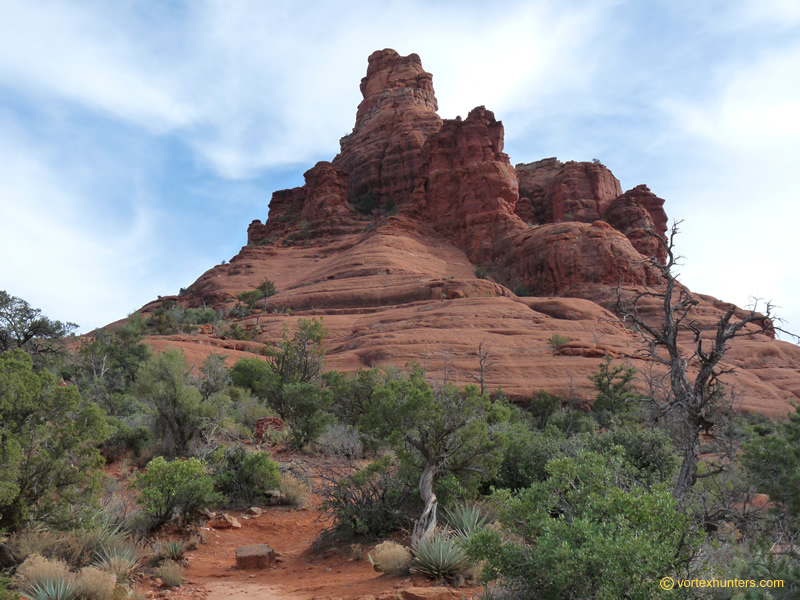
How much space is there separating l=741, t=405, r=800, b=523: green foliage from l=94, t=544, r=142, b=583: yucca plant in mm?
9345

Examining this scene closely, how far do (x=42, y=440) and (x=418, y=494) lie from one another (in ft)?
16.8

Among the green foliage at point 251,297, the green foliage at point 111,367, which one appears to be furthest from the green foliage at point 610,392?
the green foliage at point 251,297

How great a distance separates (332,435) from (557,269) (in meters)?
39.9

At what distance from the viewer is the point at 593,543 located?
3887mm

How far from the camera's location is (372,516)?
309 inches

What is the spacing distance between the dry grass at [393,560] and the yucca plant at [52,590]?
3259 millimetres

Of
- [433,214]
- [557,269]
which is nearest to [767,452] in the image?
[557,269]

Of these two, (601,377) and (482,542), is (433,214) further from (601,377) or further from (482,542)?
(482,542)

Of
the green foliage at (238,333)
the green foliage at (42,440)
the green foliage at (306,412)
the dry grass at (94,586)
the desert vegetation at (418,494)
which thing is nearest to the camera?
the desert vegetation at (418,494)

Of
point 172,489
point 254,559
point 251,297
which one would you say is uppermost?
point 251,297

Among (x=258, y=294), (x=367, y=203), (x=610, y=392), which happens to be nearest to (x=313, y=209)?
(x=367, y=203)

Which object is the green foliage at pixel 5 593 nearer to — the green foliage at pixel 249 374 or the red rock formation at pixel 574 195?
the green foliage at pixel 249 374

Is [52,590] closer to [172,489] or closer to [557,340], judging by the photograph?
[172,489]

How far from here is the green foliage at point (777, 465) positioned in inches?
326
